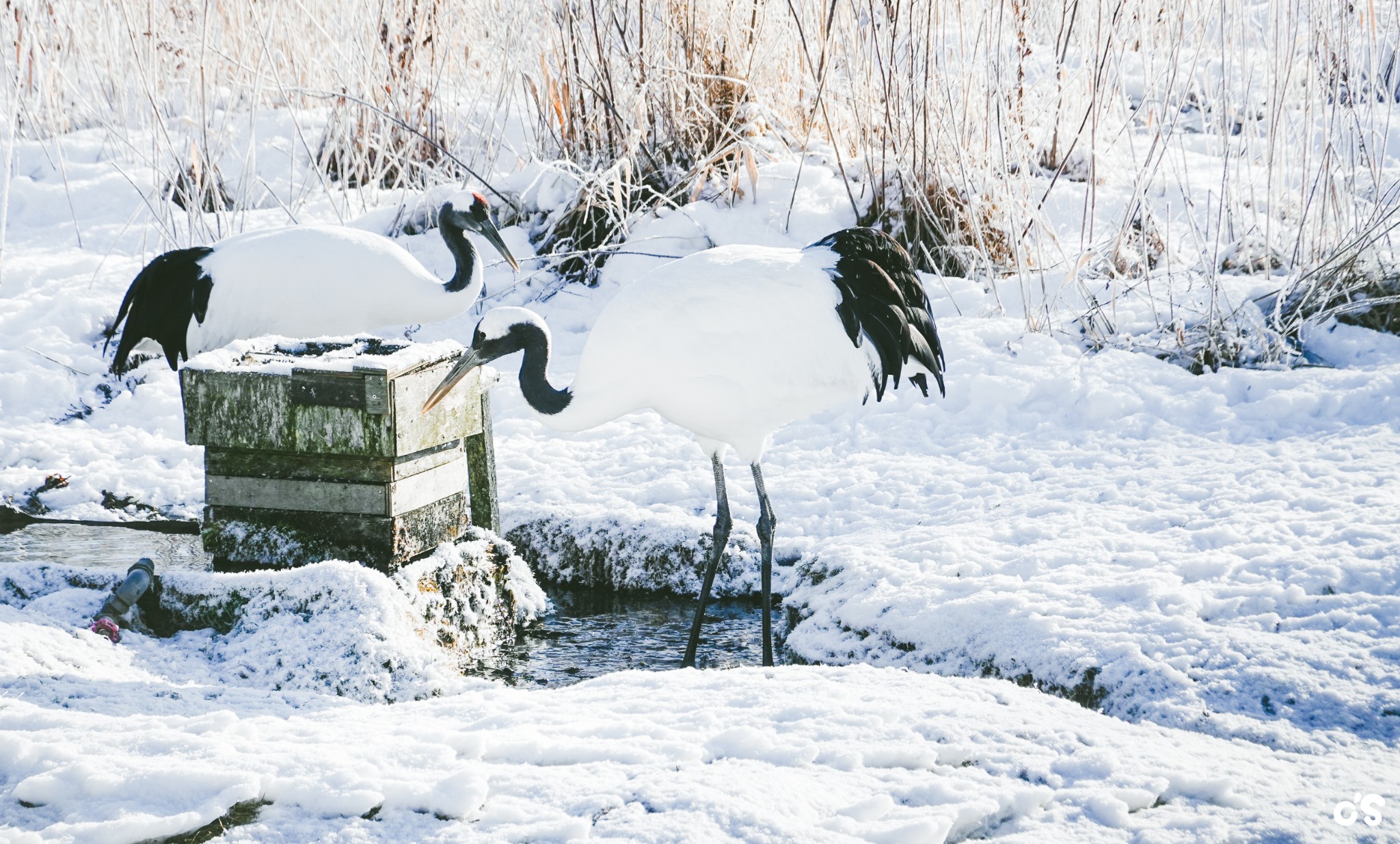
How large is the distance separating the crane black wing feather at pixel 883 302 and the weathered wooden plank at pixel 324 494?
143 centimetres

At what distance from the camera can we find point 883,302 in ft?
13.2

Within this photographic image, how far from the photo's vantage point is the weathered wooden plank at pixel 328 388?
3.52m

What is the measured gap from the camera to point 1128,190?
748cm

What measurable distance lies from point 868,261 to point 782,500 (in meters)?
1.17

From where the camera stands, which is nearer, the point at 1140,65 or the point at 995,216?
the point at 995,216

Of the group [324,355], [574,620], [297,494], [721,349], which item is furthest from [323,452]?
[721,349]

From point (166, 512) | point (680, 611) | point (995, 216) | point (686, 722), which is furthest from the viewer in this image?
point (995, 216)

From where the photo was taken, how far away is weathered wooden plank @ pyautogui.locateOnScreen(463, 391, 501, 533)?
13.6 ft

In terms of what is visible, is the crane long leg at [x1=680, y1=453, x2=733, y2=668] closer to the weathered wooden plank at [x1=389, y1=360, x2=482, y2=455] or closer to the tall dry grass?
the weathered wooden plank at [x1=389, y1=360, x2=482, y2=455]

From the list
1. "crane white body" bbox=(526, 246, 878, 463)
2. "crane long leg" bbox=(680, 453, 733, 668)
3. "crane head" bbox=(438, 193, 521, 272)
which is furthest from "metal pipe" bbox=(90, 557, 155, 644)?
"crane head" bbox=(438, 193, 521, 272)

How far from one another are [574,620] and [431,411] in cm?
91

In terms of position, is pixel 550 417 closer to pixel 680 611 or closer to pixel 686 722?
pixel 680 611

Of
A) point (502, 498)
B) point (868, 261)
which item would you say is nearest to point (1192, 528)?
point (868, 261)

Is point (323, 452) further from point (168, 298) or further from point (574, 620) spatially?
point (168, 298)
